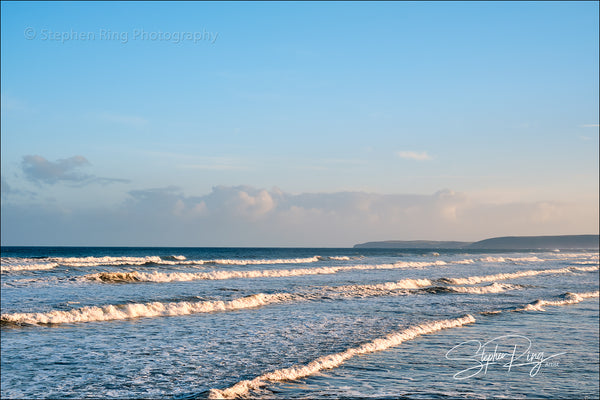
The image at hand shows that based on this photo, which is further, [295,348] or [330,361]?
[295,348]

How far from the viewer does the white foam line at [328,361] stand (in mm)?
8203

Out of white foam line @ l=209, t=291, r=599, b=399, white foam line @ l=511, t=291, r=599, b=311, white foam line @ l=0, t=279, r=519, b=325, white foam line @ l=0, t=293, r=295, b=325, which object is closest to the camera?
white foam line @ l=209, t=291, r=599, b=399

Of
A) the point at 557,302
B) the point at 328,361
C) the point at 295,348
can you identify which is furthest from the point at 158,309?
the point at 557,302

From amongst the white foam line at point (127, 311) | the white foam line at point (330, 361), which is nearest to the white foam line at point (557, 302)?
the white foam line at point (330, 361)

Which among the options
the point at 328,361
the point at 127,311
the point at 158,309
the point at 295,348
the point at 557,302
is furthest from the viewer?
the point at 557,302

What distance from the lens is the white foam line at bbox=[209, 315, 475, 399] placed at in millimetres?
8203

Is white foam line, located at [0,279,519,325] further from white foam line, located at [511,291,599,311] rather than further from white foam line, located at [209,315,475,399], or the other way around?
white foam line, located at [209,315,475,399]

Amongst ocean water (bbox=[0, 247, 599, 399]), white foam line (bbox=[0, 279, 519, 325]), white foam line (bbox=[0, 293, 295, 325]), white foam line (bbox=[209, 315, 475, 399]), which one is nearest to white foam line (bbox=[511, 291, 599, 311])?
ocean water (bbox=[0, 247, 599, 399])

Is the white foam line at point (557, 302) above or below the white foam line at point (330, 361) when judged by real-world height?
below

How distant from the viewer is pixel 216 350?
1141 centimetres

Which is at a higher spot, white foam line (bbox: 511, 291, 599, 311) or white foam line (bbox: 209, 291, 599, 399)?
white foam line (bbox: 209, 291, 599, 399)

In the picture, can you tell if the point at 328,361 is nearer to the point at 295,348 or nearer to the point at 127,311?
the point at 295,348

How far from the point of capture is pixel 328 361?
1034 centimetres

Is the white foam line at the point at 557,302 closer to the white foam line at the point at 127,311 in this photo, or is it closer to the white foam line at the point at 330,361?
the white foam line at the point at 330,361
